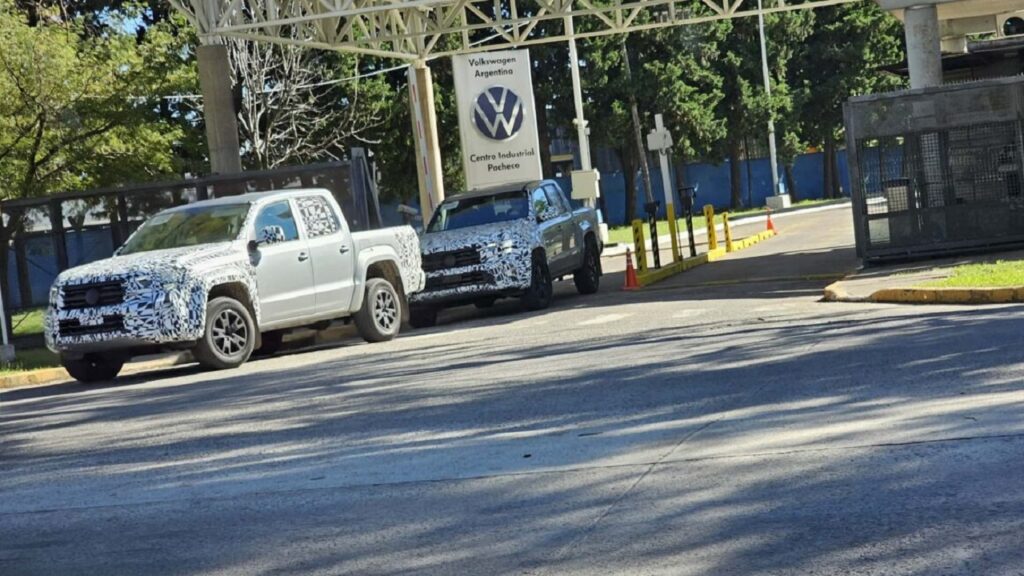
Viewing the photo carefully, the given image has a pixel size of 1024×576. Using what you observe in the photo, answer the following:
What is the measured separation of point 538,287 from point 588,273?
116 inches

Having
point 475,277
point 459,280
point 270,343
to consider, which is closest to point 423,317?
point 459,280

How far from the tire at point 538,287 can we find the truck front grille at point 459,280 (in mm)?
632

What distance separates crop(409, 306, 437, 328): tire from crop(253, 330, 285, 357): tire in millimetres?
3038

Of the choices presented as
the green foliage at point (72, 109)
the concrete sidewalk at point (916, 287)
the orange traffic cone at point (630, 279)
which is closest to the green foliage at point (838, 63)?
the green foliage at point (72, 109)

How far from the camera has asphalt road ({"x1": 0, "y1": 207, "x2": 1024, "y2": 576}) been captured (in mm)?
6695

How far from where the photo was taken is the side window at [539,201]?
2278 cm

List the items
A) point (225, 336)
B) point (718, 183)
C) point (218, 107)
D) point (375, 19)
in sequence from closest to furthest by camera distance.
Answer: point (225, 336) → point (218, 107) → point (375, 19) → point (718, 183)

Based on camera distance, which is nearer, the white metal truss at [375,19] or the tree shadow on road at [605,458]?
the tree shadow on road at [605,458]

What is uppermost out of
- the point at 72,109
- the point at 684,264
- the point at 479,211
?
the point at 72,109

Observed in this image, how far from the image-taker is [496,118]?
31000mm

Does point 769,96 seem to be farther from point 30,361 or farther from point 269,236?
point 269,236

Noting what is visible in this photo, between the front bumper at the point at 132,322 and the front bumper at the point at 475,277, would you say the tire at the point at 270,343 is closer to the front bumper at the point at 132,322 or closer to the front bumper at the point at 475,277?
the front bumper at the point at 132,322

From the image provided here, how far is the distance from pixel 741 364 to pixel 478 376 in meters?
2.28

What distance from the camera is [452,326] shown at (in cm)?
2127
